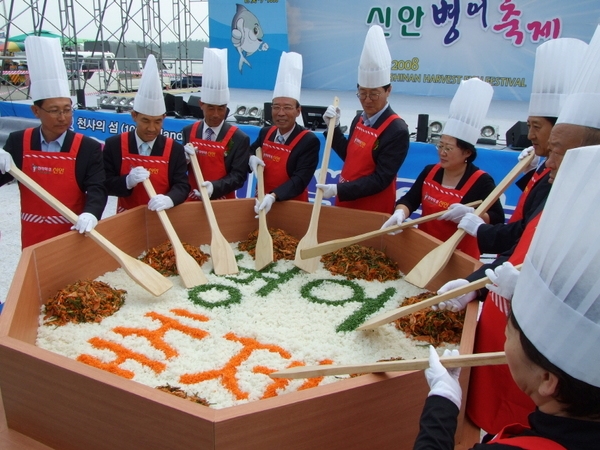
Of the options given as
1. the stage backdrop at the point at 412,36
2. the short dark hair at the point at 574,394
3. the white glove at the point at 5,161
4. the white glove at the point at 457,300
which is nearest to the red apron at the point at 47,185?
the white glove at the point at 5,161

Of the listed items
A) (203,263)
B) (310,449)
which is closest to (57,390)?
(310,449)

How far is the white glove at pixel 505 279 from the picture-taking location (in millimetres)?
1298

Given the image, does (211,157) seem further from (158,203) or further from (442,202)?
(442,202)

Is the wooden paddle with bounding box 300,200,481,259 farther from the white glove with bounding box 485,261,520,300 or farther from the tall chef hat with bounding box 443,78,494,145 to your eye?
the white glove with bounding box 485,261,520,300

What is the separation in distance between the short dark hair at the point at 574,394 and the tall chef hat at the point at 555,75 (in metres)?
1.40

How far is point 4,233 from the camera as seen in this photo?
4129 mm

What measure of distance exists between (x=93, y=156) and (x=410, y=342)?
165 centimetres

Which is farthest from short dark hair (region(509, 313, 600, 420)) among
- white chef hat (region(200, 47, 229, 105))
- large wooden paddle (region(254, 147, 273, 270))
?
white chef hat (region(200, 47, 229, 105))

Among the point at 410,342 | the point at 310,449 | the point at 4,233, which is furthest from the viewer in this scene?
the point at 4,233

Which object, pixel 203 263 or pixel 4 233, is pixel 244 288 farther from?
pixel 4 233

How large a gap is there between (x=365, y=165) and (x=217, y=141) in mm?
873

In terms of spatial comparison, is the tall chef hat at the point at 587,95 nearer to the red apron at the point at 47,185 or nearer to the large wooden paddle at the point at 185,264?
the large wooden paddle at the point at 185,264

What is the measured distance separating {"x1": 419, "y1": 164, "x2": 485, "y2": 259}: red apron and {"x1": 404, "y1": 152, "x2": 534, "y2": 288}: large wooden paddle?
0.16 m

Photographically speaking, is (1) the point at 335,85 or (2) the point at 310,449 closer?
(2) the point at 310,449
